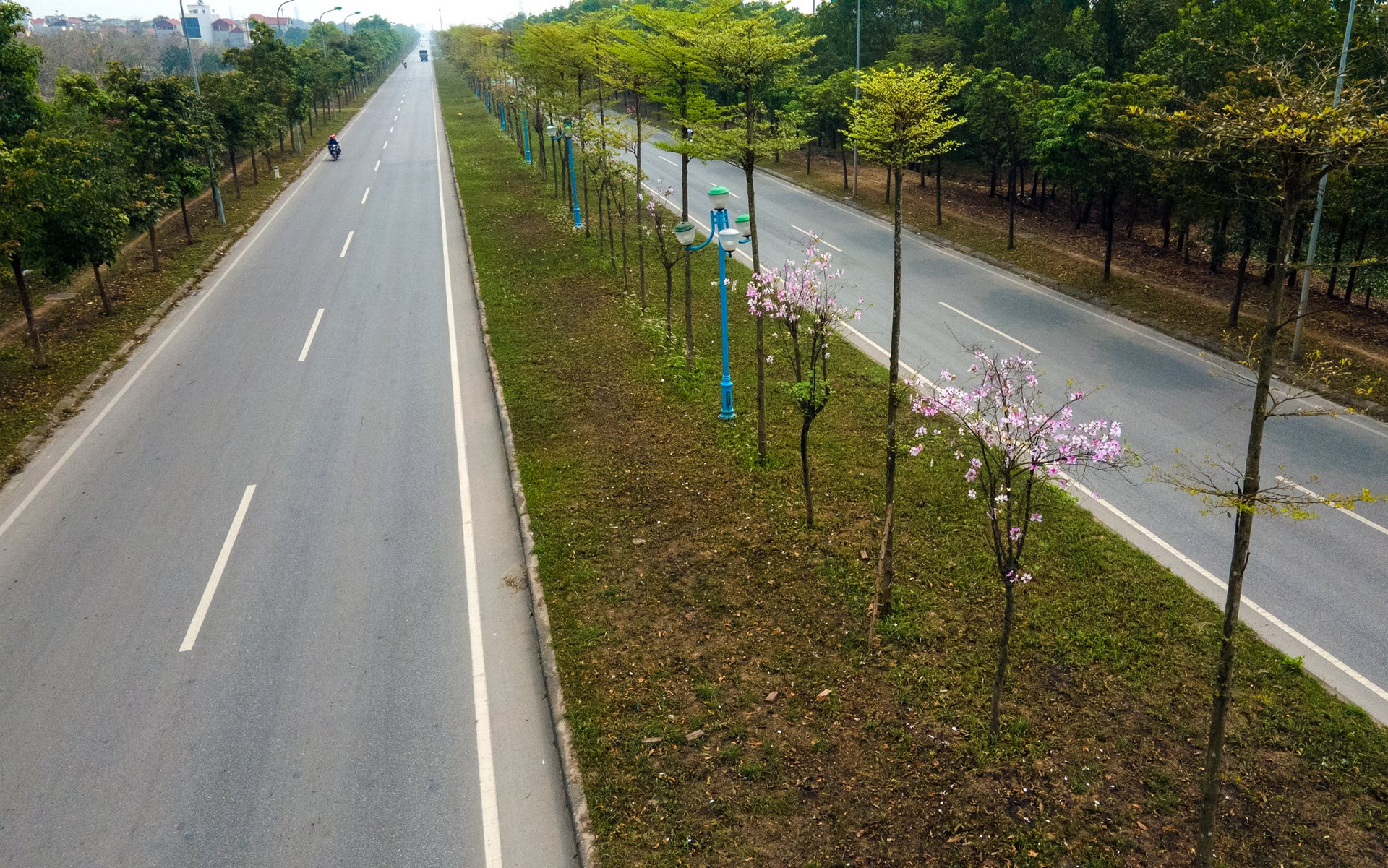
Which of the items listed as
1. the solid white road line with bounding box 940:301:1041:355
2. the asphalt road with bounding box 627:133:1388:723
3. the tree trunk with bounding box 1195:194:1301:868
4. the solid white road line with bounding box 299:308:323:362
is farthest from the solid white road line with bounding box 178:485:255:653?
the solid white road line with bounding box 940:301:1041:355

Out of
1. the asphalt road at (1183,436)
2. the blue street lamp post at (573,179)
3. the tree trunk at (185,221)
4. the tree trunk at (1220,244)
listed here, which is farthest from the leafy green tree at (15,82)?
the tree trunk at (1220,244)

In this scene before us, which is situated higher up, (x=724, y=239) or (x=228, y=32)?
(x=228, y=32)

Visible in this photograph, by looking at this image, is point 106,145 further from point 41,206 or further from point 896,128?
point 896,128

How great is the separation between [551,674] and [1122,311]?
1823 cm

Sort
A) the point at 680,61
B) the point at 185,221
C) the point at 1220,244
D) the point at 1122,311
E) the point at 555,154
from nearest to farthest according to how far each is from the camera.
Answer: the point at 680,61, the point at 1122,311, the point at 1220,244, the point at 185,221, the point at 555,154

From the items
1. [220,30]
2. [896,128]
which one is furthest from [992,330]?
[220,30]

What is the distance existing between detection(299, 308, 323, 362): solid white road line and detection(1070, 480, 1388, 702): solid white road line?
1496 cm

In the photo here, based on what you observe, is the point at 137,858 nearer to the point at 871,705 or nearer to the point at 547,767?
the point at 547,767

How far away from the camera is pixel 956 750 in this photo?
727 centimetres

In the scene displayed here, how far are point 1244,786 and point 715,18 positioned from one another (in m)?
12.2

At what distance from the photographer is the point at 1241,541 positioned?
5.46 metres

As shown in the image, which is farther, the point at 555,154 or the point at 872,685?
the point at 555,154

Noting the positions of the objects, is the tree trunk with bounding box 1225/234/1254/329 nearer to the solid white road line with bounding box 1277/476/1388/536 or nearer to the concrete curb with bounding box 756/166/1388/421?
the concrete curb with bounding box 756/166/1388/421

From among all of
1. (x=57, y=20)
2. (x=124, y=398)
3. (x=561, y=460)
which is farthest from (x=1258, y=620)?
(x=57, y=20)
